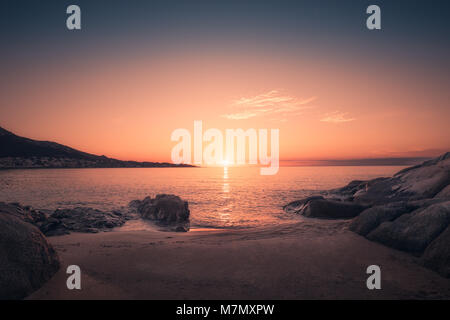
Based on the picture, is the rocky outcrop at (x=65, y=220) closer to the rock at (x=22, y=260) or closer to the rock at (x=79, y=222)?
the rock at (x=79, y=222)

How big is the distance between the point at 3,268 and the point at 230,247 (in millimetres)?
4965

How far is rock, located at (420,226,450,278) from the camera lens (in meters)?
4.90

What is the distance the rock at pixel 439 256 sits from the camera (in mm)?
4898

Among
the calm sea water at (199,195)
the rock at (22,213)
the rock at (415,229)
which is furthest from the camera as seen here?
the calm sea water at (199,195)

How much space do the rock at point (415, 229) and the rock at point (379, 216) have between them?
1.69 feet

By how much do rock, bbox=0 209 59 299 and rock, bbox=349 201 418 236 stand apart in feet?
29.1

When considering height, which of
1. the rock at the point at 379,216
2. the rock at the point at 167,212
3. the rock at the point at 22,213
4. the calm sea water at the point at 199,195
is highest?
the rock at the point at 379,216

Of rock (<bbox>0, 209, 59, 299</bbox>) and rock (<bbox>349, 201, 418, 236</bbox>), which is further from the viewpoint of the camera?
rock (<bbox>349, 201, 418, 236</bbox>)

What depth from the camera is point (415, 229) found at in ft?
21.0

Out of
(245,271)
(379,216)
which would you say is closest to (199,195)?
(379,216)

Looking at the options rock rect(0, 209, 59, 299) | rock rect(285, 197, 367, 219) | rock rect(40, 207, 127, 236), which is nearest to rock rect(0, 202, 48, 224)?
rock rect(40, 207, 127, 236)

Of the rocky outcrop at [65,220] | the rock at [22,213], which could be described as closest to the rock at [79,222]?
the rocky outcrop at [65,220]

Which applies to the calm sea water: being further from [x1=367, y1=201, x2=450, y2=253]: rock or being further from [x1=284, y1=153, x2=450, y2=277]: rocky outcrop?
[x1=367, y1=201, x2=450, y2=253]: rock
